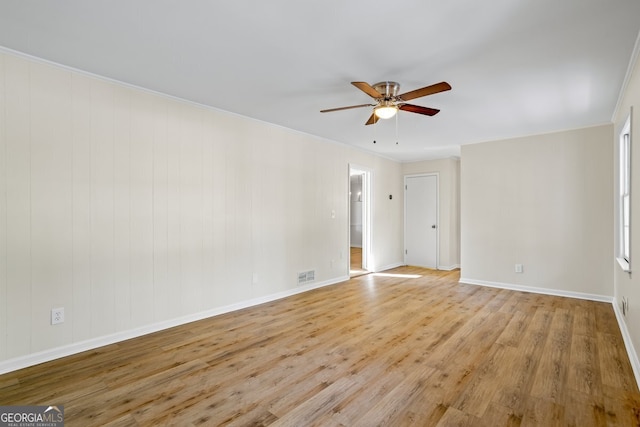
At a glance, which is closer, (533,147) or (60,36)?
(60,36)

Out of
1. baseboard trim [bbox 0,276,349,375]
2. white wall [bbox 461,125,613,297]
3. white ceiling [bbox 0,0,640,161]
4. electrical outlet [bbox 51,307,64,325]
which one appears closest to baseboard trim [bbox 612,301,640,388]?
white wall [bbox 461,125,613,297]

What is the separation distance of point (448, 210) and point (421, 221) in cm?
62

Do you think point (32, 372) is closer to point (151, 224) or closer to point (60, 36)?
point (151, 224)

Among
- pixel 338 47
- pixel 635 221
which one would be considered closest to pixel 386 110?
pixel 338 47

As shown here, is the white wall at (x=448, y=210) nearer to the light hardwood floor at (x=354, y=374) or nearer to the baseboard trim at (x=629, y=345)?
the light hardwood floor at (x=354, y=374)

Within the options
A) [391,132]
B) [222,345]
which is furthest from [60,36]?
[391,132]

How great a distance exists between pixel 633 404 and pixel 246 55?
3621 mm

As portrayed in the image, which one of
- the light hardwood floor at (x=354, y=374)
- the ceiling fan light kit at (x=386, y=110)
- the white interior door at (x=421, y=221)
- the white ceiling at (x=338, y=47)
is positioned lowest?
the light hardwood floor at (x=354, y=374)

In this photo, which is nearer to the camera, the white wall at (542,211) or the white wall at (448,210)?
the white wall at (542,211)

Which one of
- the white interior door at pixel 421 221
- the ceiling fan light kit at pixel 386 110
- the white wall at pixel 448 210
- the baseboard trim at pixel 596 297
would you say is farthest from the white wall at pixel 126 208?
the white wall at pixel 448 210

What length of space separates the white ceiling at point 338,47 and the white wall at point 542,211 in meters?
0.97

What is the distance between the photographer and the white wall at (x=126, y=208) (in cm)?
247

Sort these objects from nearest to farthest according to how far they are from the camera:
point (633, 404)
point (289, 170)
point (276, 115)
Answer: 1. point (633, 404)
2. point (276, 115)
3. point (289, 170)

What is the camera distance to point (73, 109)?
272cm
